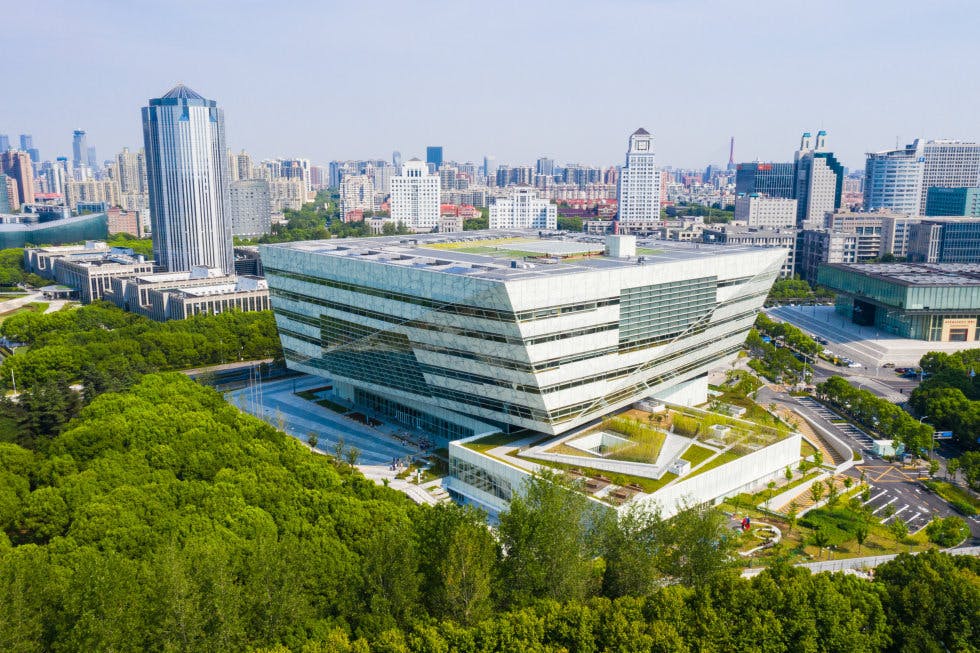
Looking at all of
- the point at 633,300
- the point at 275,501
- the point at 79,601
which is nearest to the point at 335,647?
the point at 79,601

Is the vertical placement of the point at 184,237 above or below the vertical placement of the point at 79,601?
above

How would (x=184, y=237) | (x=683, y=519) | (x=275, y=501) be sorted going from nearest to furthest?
(x=683, y=519)
(x=275, y=501)
(x=184, y=237)

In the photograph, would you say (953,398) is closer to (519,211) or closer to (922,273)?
(922,273)

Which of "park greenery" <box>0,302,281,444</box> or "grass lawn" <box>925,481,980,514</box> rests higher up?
"park greenery" <box>0,302,281,444</box>

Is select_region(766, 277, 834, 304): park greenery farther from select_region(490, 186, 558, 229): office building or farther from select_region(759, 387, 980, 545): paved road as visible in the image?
select_region(490, 186, 558, 229): office building

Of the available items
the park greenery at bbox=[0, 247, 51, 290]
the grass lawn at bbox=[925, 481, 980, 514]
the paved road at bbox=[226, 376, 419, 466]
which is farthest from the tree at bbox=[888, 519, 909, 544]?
the park greenery at bbox=[0, 247, 51, 290]

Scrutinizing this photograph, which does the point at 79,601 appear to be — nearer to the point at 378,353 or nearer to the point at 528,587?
the point at 528,587

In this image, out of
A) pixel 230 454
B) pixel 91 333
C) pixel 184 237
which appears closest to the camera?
pixel 230 454
